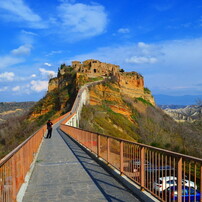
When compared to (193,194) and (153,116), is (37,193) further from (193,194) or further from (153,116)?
(153,116)

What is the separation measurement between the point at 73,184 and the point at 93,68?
245 ft

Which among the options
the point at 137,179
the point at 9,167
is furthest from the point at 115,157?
the point at 9,167

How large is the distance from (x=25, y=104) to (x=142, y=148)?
182 m

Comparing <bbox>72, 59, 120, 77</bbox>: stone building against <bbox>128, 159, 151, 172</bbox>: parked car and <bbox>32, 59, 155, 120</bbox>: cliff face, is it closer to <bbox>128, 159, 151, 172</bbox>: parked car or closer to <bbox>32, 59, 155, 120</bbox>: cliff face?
<bbox>32, 59, 155, 120</bbox>: cliff face

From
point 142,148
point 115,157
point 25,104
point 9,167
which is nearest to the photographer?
point 9,167

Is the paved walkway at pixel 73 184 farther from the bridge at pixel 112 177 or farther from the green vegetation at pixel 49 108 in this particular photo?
the green vegetation at pixel 49 108

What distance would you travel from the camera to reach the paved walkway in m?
6.50

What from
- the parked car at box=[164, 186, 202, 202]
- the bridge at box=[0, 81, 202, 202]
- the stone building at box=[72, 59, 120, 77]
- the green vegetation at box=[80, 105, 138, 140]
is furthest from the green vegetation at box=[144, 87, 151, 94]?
the parked car at box=[164, 186, 202, 202]

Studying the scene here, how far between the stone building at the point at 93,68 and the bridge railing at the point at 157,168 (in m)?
70.3

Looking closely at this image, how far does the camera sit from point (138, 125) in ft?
216

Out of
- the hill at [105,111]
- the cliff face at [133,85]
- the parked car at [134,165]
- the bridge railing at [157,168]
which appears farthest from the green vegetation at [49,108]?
the parked car at [134,165]

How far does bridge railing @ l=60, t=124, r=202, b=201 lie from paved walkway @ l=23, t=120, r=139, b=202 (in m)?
0.52

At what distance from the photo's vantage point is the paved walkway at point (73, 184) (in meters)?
6.50

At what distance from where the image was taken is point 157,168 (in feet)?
20.5
